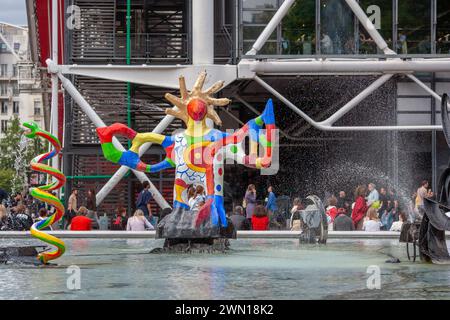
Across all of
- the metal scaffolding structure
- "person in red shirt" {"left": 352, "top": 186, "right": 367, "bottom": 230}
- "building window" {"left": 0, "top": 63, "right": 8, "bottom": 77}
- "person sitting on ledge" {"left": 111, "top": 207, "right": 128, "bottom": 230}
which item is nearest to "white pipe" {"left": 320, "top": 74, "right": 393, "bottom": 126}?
the metal scaffolding structure

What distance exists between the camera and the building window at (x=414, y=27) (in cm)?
3647

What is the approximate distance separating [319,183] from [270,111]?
19.9m

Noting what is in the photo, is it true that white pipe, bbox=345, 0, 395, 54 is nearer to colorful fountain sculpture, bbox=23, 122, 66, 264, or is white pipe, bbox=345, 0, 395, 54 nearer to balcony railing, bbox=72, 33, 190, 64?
balcony railing, bbox=72, 33, 190, 64

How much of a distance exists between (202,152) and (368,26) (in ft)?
50.9

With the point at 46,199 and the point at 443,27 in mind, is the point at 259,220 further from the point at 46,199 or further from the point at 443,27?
the point at 443,27

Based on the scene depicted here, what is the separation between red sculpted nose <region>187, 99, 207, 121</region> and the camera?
841 inches

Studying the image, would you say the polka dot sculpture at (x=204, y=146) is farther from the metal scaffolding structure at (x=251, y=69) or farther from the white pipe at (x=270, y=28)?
the white pipe at (x=270, y=28)

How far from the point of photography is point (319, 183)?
40.8 m

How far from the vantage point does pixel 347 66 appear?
1396 inches

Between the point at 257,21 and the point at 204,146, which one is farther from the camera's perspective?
the point at 257,21

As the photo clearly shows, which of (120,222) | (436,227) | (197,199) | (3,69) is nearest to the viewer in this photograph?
(436,227)

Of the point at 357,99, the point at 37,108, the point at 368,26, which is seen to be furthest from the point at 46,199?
the point at 37,108

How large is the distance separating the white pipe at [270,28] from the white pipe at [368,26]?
1.75 metres
